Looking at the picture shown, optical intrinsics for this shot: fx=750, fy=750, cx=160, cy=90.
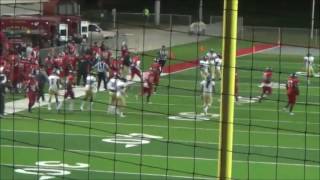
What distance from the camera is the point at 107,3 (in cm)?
4534

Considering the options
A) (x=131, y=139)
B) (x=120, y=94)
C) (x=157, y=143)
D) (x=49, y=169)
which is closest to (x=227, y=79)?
(x=49, y=169)

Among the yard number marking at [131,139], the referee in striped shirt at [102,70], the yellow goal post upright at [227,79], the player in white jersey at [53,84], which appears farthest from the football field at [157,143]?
the yellow goal post upright at [227,79]

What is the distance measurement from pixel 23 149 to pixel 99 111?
5152 mm

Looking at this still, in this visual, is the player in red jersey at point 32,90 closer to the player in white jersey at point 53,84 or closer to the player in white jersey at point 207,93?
the player in white jersey at point 53,84

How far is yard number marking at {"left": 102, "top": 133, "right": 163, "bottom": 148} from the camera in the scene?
1440 cm

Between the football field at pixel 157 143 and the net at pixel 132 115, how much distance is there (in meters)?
0.03

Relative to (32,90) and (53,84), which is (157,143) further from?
(53,84)

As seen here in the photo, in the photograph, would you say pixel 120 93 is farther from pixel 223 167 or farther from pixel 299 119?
pixel 223 167

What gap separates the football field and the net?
28mm

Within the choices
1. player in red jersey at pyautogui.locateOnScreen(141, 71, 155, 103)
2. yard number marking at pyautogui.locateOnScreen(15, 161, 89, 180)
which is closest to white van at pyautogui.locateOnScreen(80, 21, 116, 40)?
player in red jersey at pyautogui.locateOnScreen(141, 71, 155, 103)

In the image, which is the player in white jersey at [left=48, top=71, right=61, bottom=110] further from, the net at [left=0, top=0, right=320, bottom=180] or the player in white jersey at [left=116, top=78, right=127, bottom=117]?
the player in white jersey at [left=116, top=78, right=127, bottom=117]

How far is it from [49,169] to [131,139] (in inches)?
135

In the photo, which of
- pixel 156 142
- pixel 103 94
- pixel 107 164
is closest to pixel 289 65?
pixel 103 94

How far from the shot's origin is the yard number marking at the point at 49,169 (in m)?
11.3
